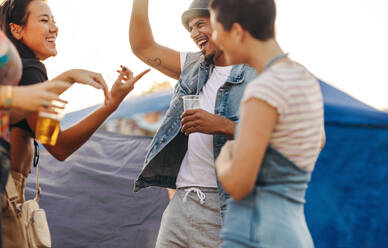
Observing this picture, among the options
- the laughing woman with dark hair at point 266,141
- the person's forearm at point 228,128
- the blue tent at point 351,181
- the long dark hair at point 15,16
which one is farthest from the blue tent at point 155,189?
the laughing woman with dark hair at point 266,141

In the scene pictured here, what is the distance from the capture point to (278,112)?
1350 millimetres

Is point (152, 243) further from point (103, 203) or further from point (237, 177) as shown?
point (237, 177)

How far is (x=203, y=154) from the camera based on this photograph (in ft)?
7.85

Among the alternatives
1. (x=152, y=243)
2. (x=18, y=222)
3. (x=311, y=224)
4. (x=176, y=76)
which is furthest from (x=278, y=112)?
(x=152, y=243)

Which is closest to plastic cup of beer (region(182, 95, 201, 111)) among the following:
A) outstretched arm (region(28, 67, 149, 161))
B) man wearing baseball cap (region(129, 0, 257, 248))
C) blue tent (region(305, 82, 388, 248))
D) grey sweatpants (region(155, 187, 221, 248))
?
man wearing baseball cap (region(129, 0, 257, 248))

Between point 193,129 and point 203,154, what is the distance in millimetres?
289

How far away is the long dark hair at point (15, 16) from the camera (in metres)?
2.35

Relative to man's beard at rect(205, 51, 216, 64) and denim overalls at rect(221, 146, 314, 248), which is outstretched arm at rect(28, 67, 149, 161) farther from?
denim overalls at rect(221, 146, 314, 248)

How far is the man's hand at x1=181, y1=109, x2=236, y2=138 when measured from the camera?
2.14m

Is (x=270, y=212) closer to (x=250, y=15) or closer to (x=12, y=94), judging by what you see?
(x=250, y=15)

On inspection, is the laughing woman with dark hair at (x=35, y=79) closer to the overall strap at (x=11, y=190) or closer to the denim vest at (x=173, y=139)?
the overall strap at (x=11, y=190)

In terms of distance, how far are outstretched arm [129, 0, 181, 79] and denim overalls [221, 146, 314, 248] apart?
1469mm

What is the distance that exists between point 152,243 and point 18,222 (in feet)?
9.58

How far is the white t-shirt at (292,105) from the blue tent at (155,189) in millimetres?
2997
